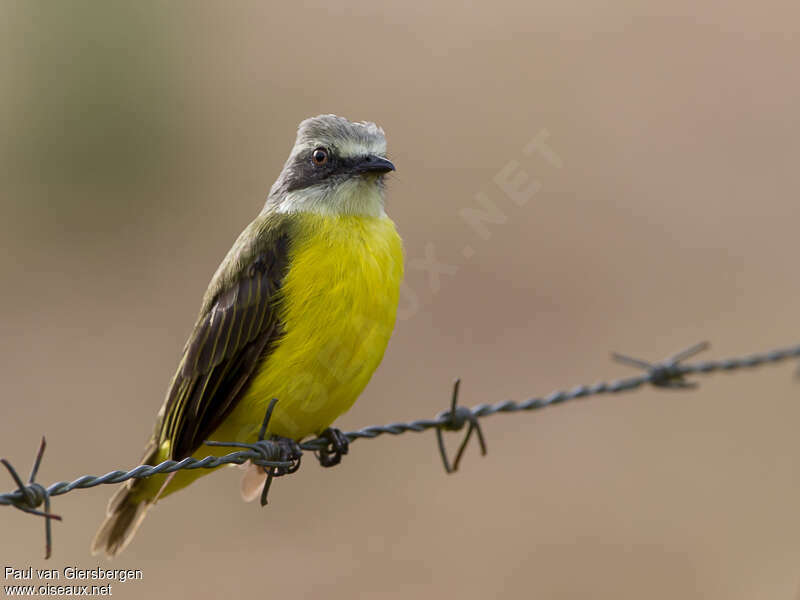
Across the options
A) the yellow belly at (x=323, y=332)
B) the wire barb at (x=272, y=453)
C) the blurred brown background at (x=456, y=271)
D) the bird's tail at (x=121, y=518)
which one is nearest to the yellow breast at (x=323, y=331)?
the yellow belly at (x=323, y=332)

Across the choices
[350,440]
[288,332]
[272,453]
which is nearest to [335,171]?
[288,332]

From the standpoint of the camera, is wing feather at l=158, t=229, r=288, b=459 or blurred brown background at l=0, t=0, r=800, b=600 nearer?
wing feather at l=158, t=229, r=288, b=459

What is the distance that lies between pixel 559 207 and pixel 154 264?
5.09 meters

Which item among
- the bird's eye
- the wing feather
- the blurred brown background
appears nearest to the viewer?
the wing feather

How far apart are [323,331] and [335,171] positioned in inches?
40.1

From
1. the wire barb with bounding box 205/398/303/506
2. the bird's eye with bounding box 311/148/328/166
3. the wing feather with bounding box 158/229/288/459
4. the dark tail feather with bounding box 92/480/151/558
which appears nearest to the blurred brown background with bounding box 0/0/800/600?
the dark tail feather with bounding box 92/480/151/558

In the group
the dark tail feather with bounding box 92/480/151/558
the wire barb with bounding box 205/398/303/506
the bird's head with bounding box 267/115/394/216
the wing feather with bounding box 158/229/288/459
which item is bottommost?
the dark tail feather with bounding box 92/480/151/558

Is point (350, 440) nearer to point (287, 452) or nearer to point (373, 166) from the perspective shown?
point (287, 452)

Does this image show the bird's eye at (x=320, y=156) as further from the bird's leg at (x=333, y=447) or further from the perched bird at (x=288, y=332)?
the bird's leg at (x=333, y=447)

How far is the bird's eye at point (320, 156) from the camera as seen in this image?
5191 millimetres

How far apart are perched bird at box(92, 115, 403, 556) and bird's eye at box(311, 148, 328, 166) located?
0.14m

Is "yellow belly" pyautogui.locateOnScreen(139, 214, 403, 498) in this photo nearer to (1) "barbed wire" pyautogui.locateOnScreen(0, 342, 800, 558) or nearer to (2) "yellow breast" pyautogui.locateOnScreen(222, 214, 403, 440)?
(2) "yellow breast" pyautogui.locateOnScreen(222, 214, 403, 440)

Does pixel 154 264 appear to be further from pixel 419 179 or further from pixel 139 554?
pixel 139 554

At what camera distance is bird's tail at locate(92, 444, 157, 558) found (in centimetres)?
500
